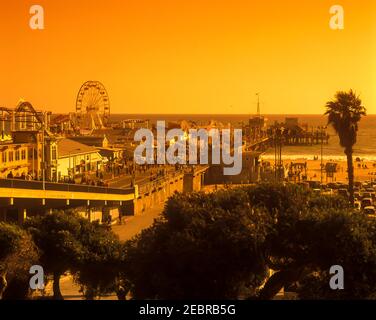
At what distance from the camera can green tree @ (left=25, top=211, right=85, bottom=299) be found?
14.8 meters

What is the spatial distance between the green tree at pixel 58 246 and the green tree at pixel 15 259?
750 millimetres

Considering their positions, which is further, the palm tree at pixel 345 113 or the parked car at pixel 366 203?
the parked car at pixel 366 203

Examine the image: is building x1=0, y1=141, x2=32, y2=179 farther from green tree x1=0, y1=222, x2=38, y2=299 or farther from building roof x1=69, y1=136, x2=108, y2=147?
building roof x1=69, y1=136, x2=108, y2=147

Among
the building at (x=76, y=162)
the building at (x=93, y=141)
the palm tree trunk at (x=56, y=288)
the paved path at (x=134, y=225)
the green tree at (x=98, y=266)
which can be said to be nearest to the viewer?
the palm tree trunk at (x=56, y=288)

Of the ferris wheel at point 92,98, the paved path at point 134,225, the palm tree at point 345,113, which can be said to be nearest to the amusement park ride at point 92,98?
the ferris wheel at point 92,98

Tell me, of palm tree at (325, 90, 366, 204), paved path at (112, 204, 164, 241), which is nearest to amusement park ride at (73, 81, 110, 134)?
paved path at (112, 204, 164, 241)

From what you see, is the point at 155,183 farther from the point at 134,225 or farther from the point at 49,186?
the point at 49,186

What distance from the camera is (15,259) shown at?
13422mm

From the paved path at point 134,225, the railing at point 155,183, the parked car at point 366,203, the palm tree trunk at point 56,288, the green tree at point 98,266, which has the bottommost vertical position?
the parked car at point 366,203

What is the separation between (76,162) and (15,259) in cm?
2886

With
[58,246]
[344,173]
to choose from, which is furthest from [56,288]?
[344,173]

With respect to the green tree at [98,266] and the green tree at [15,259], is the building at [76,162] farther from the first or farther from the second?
the green tree at [15,259]

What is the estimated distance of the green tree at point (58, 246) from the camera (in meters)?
14.8
